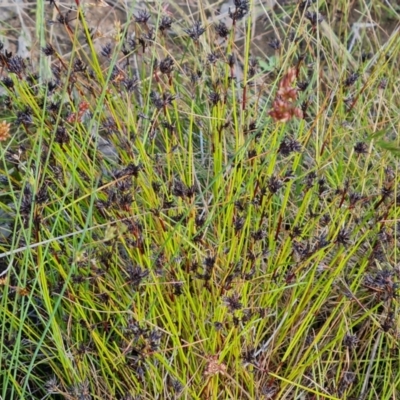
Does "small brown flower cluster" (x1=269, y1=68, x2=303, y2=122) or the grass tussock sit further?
the grass tussock

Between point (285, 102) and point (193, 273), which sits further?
point (193, 273)

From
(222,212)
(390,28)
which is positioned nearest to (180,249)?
(222,212)

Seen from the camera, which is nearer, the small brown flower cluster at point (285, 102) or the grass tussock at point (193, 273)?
the small brown flower cluster at point (285, 102)

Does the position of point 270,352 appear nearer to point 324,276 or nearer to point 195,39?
point 324,276

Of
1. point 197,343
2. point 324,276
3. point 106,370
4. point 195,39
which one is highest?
point 195,39

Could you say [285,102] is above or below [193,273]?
above

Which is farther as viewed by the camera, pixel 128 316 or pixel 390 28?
pixel 390 28

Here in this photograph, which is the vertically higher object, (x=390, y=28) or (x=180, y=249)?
(x=390, y=28)

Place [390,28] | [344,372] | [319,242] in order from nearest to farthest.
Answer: [319,242], [344,372], [390,28]

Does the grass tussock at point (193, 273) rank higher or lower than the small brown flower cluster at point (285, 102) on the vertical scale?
lower

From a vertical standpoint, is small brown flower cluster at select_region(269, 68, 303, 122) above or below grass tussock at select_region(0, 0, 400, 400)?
above

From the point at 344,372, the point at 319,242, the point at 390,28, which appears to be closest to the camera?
the point at 319,242
